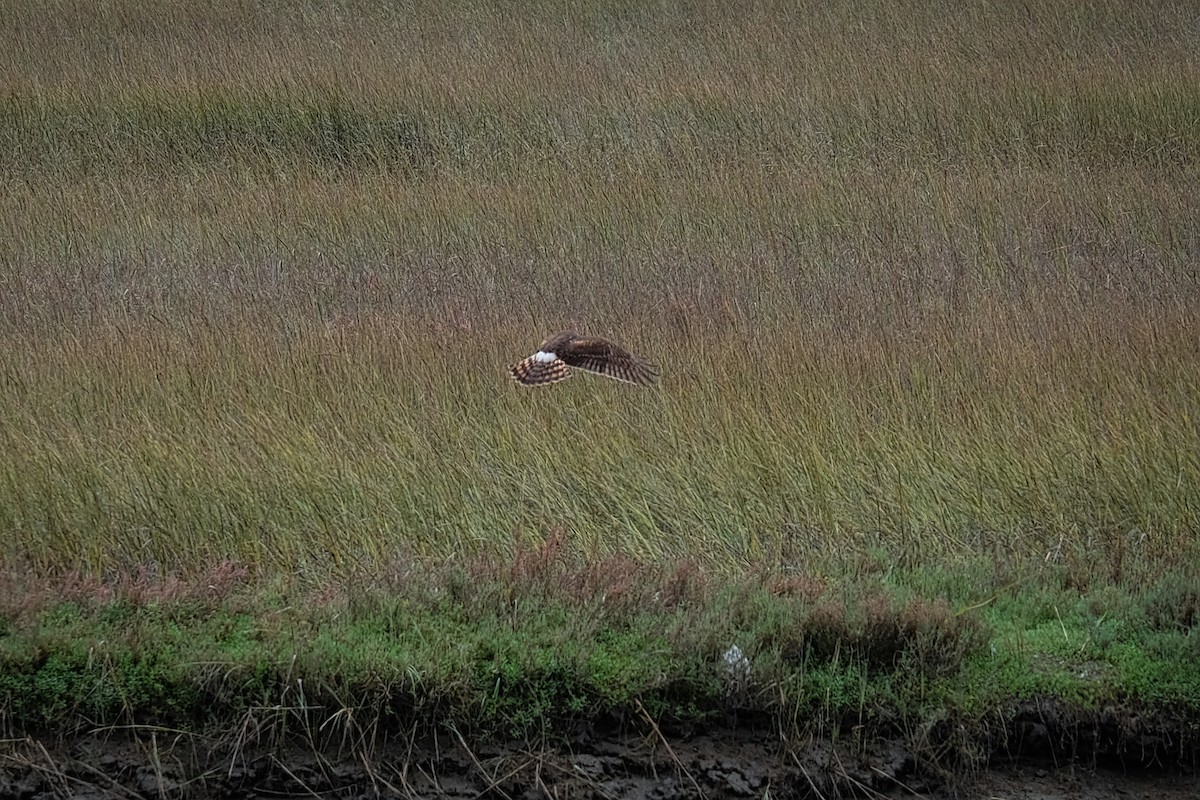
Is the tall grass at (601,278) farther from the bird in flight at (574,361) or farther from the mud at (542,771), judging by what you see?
the mud at (542,771)

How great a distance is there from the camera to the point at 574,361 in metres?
5.63

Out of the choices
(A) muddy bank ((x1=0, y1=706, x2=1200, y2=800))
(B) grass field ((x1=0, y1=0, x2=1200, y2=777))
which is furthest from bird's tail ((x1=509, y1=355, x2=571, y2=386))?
(A) muddy bank ((x1=0, y1=706, x2=1200, y2=800))

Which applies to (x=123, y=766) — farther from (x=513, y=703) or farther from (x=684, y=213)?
(x=684, y=213)

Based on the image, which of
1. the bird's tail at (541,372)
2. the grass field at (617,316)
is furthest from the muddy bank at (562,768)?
the bird's tail at (541,372)

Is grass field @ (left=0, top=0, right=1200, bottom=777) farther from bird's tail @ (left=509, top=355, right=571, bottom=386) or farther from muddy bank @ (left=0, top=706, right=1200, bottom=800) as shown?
bird's tail @ (left=509, top=355, right=571, bottom=386)

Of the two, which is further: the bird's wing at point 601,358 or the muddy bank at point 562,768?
the bird's wing at point 601,358

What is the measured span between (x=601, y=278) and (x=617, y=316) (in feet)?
2.97

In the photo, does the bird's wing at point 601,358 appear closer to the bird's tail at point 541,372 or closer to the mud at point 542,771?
the bird's tail at point 541,372

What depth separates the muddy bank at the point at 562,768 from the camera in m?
4.13

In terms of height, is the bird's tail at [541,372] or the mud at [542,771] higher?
the bird's tail at [541,372]

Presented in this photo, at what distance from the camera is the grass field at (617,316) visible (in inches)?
200

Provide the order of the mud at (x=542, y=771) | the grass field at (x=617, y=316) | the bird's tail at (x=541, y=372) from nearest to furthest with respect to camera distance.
Answer: the mud at (x=542, y=771), the grass field at (x=617, y=316), the bird's tail at (x=541, y=372)

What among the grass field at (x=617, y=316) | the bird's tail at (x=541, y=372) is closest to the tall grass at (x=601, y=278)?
the grass field at (x=617, y=316)

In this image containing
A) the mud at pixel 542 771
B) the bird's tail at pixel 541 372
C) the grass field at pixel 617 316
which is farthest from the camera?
the bird's tail at pixel 541 372
